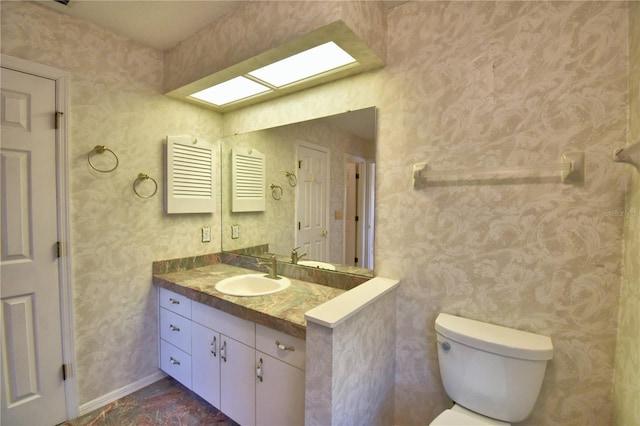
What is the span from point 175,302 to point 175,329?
187 mm

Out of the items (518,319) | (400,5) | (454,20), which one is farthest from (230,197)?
(518,319)

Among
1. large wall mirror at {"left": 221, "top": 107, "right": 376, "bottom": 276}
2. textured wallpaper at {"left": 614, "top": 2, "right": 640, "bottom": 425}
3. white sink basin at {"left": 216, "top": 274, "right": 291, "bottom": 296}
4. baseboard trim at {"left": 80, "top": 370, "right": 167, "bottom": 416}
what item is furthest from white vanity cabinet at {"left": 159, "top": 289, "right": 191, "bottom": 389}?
textured wallpaper at {"left": 614, "top": 2, "right": 640, "bottom": 425}

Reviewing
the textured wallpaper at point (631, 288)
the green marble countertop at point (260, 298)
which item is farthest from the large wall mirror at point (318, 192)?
the textured wallpaper at point (631, 288)

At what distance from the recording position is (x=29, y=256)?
1499 millimetres

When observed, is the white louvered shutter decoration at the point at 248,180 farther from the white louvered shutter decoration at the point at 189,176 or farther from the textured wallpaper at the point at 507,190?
the textured wallpaper at the point at 507,190

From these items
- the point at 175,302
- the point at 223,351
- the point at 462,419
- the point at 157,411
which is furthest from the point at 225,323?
the point at 462,419

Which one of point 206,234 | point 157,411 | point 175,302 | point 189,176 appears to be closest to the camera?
point 157,411

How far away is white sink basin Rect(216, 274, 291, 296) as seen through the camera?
179cm

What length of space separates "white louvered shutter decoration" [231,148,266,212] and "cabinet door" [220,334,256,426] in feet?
3.31

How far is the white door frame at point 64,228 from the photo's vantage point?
1.56m

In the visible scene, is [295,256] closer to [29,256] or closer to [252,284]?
[252,284]

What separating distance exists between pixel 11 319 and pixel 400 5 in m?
2.64

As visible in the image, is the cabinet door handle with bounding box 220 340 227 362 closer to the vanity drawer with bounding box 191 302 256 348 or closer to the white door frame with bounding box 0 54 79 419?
the vanity drawer with bounding box 191 302 256 348

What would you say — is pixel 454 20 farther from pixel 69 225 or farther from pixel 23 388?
pixel 23 388
